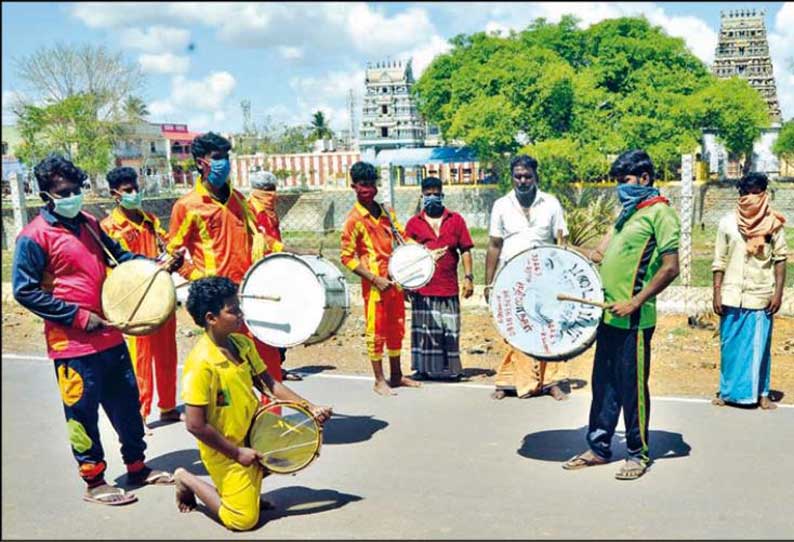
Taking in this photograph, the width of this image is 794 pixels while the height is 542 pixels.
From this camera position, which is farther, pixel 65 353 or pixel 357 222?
pixel 357 222

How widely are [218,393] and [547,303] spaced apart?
203 cm

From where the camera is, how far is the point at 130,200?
6.41 m

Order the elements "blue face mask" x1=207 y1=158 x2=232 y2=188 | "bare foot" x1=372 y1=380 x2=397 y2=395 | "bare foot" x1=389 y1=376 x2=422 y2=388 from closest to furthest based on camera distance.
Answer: "blue face mask" x1=207 y1=158 x2=232 y2=188
"bare foot" x1=372 y1=380 x2=397 y2=395
"bare foot" x1=389 y1=376 x2=422 y2=388

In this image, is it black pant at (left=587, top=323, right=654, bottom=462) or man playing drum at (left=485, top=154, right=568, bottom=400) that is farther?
man playing drum at (left=485, top=154, right=568, bottom=400)

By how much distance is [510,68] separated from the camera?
3111 cm

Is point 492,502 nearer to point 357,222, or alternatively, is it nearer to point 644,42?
point 357,222

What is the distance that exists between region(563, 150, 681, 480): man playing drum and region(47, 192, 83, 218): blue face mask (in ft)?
10.1

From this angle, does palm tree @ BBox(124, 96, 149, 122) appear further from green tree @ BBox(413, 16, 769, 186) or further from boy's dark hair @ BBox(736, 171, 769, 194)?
boy's dark hair @ BBox(736, 171, 769, 194)

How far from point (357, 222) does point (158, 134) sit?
55098 millimetres

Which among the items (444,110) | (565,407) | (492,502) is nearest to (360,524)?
(492,502)

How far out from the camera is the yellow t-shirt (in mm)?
4230

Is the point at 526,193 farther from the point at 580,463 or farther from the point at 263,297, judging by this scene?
the point at 263,297

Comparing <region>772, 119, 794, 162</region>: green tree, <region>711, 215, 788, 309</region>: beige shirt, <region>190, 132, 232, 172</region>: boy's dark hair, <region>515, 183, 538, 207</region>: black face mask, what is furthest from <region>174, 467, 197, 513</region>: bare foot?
<region>772, 119, 794, 162</region>: green tree

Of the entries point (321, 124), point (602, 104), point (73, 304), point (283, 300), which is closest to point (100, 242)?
point (73, 304)
